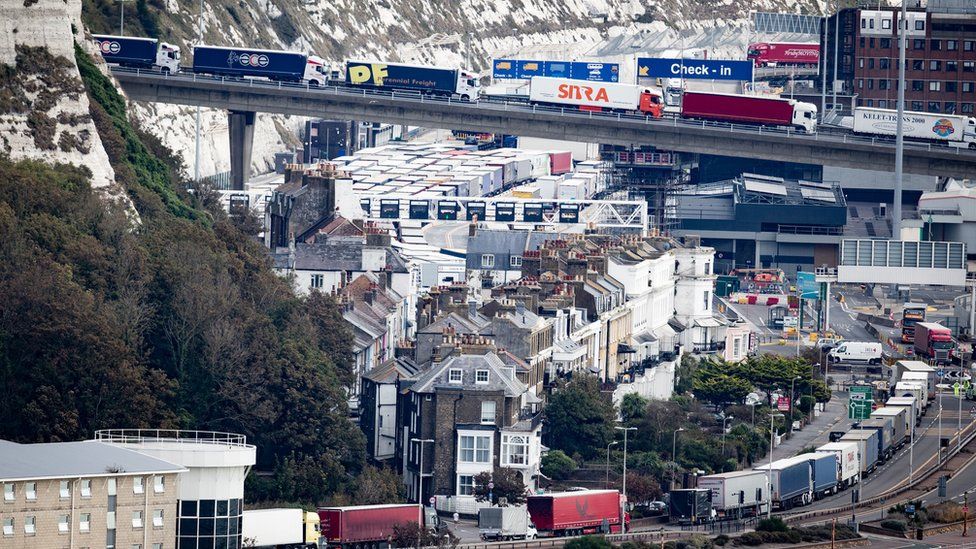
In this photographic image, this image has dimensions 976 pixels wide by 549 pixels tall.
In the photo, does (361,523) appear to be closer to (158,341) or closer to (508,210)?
(158,341)

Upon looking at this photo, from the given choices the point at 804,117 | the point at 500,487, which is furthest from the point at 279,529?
the point at 804,117

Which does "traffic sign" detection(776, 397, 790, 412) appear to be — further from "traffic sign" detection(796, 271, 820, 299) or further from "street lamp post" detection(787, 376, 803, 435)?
"traffic sign" detection(796, 271, 820, 299)

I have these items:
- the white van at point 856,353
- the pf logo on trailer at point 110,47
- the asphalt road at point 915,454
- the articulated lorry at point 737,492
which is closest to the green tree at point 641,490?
the articulated lorry at point 737,492

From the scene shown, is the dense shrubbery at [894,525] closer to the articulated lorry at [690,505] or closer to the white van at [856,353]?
the articulated lorry at [690,505]

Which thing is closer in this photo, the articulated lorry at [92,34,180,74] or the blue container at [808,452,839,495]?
the blue container at [808,452,839,495]

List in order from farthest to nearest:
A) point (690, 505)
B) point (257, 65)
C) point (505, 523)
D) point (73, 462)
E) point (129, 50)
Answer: point (257, 65), point (129, 50), point (690, 505), point (505, 523), point (73, 462)

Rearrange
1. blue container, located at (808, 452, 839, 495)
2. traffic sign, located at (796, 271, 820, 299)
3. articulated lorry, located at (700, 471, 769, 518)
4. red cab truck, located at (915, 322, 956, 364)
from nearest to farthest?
articulated lorry, located at (700, 471, 769, 518) → blue container, located at (808, 452, 839, 495) → red cab truck, located at (915, 322, 956, 364) → traffic sign, located at (796, 271, 820, 299)

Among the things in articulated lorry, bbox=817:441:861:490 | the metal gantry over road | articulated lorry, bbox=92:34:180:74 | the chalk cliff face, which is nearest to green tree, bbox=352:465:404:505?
articulated lorry, bbox=817:441:861:490
